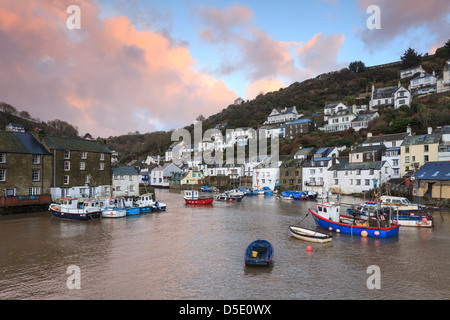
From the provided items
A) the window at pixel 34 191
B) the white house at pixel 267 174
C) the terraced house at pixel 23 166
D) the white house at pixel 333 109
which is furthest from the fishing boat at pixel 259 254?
the white house at pixel 333 109

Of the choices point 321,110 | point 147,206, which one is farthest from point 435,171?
point 321,110

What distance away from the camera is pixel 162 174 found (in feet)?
332

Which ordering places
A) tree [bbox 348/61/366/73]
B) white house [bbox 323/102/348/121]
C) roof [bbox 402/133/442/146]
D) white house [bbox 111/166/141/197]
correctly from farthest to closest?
tree [bbox 348/61/366/73] → white house [bbox 323/102/348/121] → white house [bbox 111/166/141/197] → roof [bbox 402/133/442/146]

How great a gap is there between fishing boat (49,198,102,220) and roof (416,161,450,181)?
4667cm

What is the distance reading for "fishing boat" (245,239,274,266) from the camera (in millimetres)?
18016

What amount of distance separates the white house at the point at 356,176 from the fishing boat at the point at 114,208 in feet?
139

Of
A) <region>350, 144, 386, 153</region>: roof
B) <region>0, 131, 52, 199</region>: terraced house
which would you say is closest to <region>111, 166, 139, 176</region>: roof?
<region>0, 131, 52, 199</region>: terraced house

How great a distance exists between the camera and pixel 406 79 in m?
115

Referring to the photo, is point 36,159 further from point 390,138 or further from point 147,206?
point 390,138

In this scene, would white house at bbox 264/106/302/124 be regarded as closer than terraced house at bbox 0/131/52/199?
No

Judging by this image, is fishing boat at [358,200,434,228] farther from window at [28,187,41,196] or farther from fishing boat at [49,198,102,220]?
window at [28,187,41,196]

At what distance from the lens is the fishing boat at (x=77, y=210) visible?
111 feet
